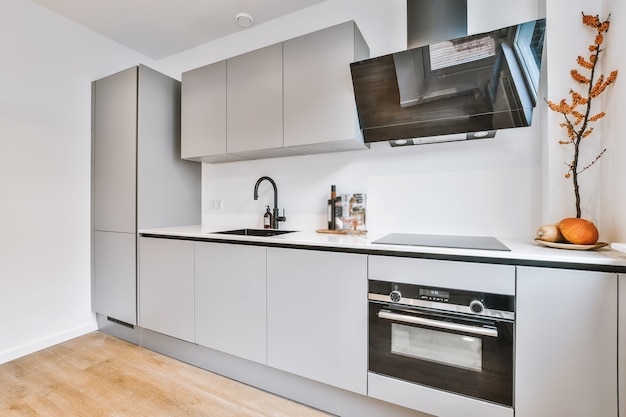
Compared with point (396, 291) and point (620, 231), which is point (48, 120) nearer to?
point (396, 291)

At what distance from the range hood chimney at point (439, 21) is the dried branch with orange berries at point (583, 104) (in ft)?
1.82

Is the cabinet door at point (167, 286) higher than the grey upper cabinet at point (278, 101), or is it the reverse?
the grey upper cabinet at point (278, 101)

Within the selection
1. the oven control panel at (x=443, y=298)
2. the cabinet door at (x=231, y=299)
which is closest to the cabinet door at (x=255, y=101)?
the cabinet door at (x=231, y=299)

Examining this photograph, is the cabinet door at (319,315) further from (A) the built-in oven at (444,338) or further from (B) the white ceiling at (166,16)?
(B) the white ceiling at (166,16)

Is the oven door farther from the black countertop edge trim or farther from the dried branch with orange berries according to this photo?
the dried branch with orange berries

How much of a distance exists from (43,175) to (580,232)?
3459mm

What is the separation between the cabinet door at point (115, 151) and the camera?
2342 millimetres

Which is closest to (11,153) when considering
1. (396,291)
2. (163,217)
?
(163,217)

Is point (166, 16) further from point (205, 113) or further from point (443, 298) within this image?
point (443, 298)

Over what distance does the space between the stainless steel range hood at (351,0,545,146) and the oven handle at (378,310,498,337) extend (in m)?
1.02

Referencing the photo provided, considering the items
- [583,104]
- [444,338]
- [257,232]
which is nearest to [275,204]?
[257,232]

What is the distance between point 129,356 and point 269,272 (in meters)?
1.41

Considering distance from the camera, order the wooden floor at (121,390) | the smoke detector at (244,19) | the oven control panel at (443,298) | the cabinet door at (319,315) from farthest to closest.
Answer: the smoke detector at (244,19)
the wooden floor at (121,390)
the cabinet door at (319,315)
the oven control panel at (443,298)

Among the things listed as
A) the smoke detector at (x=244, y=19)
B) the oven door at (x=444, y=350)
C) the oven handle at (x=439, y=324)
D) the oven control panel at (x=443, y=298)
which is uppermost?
the smoke detector at (x=244, y=19)
